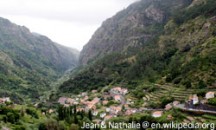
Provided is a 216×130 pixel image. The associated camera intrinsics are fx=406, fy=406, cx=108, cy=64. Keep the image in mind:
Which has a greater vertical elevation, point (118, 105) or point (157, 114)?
point (157, 114)

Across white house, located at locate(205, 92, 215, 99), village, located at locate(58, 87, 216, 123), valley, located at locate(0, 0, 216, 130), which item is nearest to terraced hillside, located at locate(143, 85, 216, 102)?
valley, located at locate(0, 0, 216, 130)

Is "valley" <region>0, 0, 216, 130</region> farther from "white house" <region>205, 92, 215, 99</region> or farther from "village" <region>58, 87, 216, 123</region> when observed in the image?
"white house" <region>205, 92, 215, 99</region>

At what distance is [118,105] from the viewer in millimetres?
125125

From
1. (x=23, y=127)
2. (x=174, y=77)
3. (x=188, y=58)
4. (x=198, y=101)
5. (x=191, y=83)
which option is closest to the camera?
(x=23, y=127)

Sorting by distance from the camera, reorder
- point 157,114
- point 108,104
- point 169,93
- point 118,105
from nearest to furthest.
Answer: point 157,114, point 169,93, point 118,105, point 108,104

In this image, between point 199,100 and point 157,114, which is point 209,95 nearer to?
point 199,100

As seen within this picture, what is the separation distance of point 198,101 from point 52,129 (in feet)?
131

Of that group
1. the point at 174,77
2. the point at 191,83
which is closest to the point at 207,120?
the point at 191,83

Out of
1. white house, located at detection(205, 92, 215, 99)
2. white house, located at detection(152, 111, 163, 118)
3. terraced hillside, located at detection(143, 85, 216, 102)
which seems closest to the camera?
white house, located at detection(152, 111, 163, 118)

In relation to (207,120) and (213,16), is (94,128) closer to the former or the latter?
(207,120)

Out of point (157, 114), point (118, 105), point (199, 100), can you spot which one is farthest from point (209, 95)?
point (118, 105)

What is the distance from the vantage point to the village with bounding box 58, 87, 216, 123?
315 ft

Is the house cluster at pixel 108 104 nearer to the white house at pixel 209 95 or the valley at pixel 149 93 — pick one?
the valley at pixel 149 93

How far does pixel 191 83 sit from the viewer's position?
125312 mm
